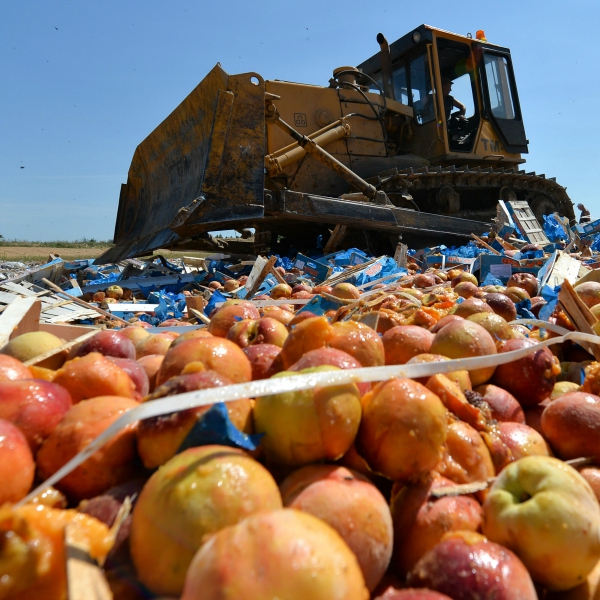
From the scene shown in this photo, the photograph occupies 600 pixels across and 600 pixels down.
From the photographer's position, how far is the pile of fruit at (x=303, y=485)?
0.97 m

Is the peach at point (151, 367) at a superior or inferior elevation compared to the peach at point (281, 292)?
superior

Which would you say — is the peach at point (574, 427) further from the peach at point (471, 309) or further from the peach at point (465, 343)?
A: the peach at point (471, 309)

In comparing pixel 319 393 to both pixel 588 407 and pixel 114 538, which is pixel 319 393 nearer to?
pixel 114 538

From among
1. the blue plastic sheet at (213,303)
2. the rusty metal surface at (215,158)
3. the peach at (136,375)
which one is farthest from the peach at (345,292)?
the rusty metal surface at (215,158)

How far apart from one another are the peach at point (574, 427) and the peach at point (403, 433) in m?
0.67

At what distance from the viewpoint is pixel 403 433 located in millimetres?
1347

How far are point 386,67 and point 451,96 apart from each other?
1.76 m

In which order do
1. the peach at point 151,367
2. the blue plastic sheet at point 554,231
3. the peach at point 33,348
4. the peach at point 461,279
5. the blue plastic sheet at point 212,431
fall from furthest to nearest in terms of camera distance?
the blue plastic sheet at point 554,231
the peach at point 461,279
the peach at point 33,348
the peach at point 151,367
the blue plastic sheet at point 212,431

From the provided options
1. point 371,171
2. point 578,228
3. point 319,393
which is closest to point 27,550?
point 319,393

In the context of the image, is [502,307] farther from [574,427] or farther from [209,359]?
[209,359]

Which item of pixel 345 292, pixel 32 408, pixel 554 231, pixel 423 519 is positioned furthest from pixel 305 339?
pixel 554 231

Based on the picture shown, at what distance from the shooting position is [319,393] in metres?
1.35

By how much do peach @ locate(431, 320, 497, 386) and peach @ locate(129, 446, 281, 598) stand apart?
1.31 metres

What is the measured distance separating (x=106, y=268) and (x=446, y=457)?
1162cm
